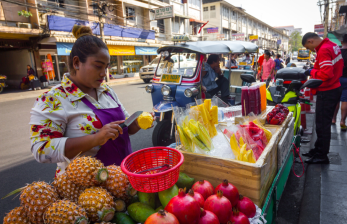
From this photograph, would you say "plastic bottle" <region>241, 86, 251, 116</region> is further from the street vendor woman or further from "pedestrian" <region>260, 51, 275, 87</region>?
"pedestrian" <region>260, 51, 275, 87</region>

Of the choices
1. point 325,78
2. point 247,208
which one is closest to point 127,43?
point 325,78

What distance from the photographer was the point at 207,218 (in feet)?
3.71

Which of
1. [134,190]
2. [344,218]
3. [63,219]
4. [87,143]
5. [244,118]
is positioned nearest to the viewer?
[63,219]

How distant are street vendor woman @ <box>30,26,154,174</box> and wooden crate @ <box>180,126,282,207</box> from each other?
643mm

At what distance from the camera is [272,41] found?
68.3m

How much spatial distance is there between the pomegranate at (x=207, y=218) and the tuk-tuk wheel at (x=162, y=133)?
3.02 m

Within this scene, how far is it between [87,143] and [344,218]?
8.90 ft

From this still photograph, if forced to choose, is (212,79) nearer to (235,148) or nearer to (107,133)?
(235,148)

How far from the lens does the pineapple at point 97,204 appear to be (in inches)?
40.7

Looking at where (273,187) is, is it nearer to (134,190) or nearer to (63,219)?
(134,190)

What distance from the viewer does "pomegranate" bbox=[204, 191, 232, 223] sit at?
120 centimetres

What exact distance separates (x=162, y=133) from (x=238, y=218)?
9.99 ft

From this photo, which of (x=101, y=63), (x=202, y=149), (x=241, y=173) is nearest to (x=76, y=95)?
(x=101, y=63)

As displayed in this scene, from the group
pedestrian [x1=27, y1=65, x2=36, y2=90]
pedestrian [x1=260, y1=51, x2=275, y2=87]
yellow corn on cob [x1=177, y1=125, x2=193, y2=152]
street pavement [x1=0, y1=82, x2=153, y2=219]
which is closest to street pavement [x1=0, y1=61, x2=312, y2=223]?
street pavement [x1=0, y1=82, x2=153, y2=219]
